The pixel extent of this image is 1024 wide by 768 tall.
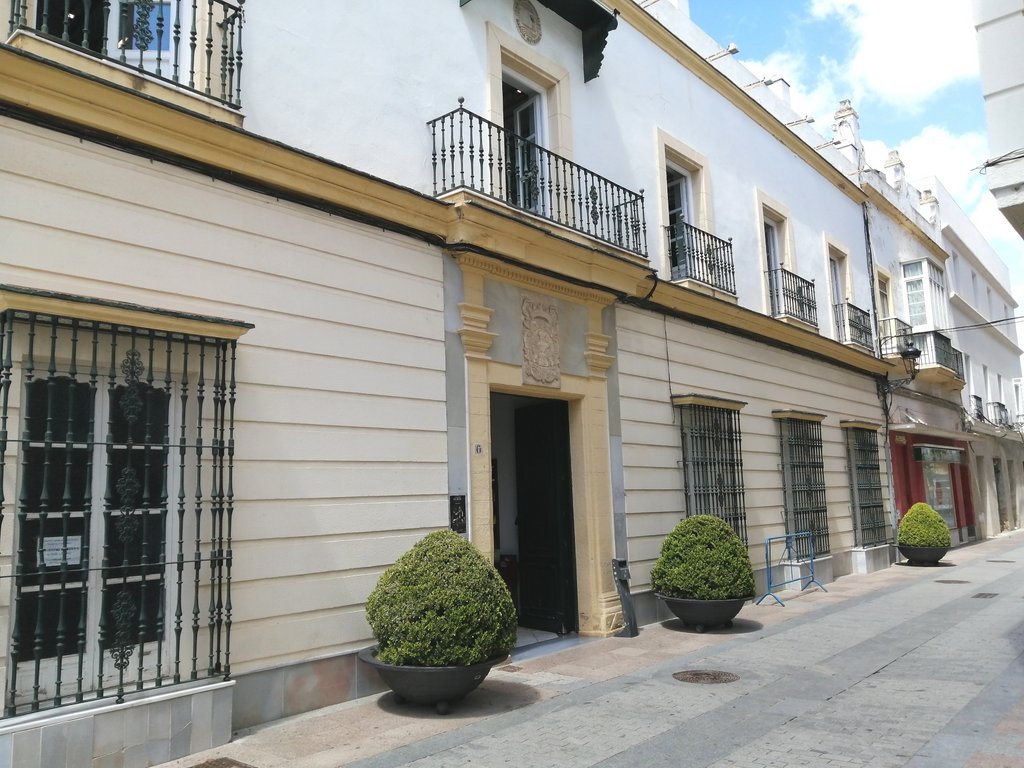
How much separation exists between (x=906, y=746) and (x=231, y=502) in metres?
4.61

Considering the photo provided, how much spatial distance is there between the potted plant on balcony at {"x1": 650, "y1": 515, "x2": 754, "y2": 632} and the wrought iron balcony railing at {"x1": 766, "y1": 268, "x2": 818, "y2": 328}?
17.9ft

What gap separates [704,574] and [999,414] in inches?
877

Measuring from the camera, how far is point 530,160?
29.8 ft

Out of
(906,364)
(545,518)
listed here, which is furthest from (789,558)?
(906,364)

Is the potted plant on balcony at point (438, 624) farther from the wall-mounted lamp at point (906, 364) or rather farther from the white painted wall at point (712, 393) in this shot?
the wall-mounted lamp at point (906, 364)

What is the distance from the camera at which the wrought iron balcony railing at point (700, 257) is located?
11258mm

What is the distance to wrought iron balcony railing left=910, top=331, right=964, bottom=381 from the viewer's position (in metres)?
18.8

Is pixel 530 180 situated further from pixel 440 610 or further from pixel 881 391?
pixel 881 391

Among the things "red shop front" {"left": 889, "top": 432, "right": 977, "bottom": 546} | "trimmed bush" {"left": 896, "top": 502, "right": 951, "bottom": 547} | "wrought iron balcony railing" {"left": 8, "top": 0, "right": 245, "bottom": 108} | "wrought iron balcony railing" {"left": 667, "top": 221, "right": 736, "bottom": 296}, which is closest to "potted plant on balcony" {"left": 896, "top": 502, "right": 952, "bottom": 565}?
"trimmed bush" {"left": 896, "top": 502, "right": 951, "bottom": 547}

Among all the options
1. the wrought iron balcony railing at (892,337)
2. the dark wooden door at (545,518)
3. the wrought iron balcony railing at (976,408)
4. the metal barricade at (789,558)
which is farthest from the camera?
the wrought iron balcony railing at (976,408)

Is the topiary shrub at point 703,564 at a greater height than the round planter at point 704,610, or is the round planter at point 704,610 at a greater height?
the topiary shrub at point 703,564

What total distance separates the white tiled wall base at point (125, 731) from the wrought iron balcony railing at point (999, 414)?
2600 cm

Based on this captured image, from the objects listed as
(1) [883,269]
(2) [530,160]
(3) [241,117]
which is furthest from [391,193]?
(1) [883,269]

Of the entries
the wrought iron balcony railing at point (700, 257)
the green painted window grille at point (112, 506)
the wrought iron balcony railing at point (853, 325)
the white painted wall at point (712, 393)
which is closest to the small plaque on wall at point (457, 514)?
the green painted window grille at point (112, 506)
